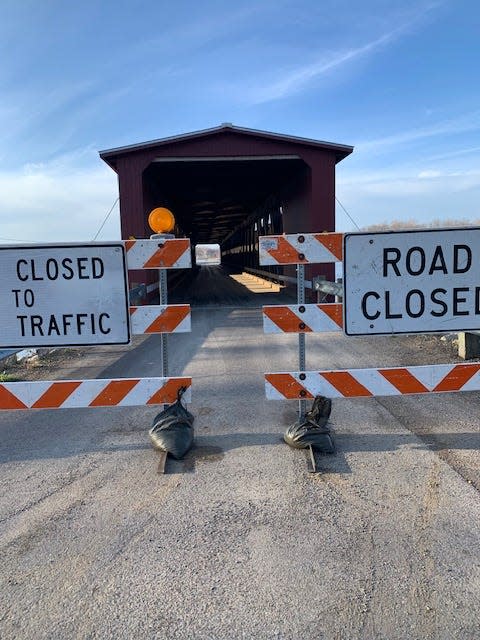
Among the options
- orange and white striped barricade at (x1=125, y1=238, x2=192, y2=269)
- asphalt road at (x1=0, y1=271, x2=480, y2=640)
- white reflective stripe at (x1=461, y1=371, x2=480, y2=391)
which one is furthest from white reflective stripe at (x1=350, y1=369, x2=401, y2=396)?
orange and white striped barricade at (x1=125, y1=238, x2=192, y2=269)

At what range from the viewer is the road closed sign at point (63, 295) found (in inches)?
150

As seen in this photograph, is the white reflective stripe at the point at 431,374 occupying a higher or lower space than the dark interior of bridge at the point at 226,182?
lower

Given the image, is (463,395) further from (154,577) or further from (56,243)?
(56,243)

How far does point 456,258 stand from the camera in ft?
12.5

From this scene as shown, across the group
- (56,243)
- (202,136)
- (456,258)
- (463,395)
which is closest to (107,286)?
(56,243)

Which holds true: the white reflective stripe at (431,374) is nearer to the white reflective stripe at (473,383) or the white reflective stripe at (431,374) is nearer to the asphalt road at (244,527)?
the white reflective stripe at (473,383)

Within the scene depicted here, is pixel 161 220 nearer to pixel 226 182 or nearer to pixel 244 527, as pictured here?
pixel 244 527

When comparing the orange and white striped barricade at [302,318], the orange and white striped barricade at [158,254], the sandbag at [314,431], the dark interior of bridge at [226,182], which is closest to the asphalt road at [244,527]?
the sandbag at [314,431]

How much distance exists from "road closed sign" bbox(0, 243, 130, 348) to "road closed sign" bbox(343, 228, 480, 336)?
1.84 meters

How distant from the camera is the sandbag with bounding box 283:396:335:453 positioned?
387cm

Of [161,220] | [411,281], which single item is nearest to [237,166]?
[161,220]

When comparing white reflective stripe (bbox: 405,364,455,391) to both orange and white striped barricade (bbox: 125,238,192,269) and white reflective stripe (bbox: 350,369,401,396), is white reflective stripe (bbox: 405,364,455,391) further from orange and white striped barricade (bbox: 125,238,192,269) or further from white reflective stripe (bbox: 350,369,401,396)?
orange and white striped barricade (bbox: 125,238,192,269)

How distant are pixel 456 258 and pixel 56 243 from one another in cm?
312

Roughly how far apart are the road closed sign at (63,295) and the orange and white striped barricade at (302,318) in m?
1.19
